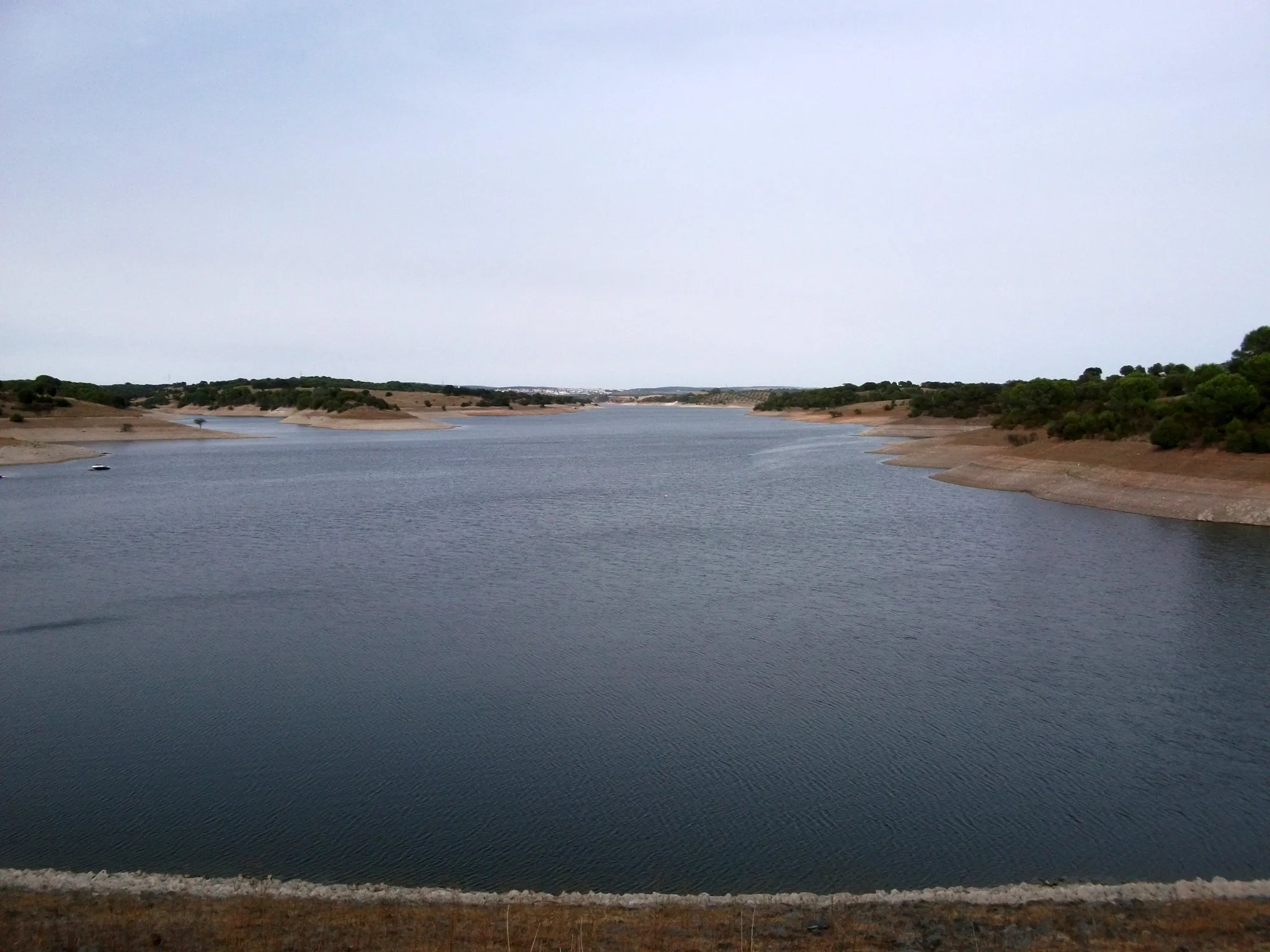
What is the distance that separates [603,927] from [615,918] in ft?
0.68

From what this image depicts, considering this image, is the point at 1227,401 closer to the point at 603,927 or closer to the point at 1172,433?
the point at 1172,433

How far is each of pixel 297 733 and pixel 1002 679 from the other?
9.59 meters

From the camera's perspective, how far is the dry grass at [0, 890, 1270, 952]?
6738 millimetres

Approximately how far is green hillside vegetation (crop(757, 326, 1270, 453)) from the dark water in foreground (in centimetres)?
572

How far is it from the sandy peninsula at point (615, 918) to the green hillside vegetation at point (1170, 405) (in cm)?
2671

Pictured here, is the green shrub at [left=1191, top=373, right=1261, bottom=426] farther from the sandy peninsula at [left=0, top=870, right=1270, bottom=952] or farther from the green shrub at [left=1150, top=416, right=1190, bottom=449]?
the sandy peninsula at [left=0, top=870, right=1270, bottom=952]

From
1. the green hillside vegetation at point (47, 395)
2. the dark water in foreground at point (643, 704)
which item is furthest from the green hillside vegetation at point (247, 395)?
the dark water in foreground at point (643, 704)

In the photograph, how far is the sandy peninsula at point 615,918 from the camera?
6781mm

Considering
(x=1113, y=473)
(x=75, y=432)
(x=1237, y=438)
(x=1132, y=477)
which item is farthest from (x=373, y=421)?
(x=1237, y=438)

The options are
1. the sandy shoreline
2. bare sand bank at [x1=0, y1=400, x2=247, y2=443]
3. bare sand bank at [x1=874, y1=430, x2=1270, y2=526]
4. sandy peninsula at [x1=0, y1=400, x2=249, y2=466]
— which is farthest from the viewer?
bare sand bank at [x1=0, y1=400, x2=247, y2=443]

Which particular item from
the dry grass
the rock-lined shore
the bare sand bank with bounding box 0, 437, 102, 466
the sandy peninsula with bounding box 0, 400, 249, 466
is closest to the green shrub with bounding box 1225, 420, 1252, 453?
the rock-lined shore

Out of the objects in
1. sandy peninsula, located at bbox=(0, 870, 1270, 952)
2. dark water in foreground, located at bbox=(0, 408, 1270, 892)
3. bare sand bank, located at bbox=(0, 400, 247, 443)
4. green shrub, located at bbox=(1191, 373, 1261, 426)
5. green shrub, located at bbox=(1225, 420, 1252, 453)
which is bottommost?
dark water in foreground, located at bbox=(0, 408, 1270, 892)

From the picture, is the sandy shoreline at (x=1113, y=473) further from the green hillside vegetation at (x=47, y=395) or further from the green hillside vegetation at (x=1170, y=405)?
the green hillside vegetation at (x=47, y=395)

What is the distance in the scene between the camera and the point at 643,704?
42.7 feet
